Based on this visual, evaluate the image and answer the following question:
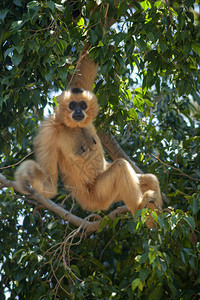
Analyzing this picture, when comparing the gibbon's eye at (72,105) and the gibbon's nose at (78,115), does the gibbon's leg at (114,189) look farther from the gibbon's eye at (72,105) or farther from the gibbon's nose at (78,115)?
the gibbon's eye at (72,105)

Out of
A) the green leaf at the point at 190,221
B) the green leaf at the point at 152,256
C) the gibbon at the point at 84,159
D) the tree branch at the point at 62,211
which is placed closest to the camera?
the green leaf at the point at 152,256

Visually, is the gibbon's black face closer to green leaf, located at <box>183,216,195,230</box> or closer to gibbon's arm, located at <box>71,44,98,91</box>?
gibbon's arm, located at <box>71,44,98,91</box>

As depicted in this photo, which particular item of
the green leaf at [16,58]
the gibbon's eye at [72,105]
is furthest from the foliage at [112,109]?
the gibbon's eye at [72,105]

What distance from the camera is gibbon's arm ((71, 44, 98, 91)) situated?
14.8 ft

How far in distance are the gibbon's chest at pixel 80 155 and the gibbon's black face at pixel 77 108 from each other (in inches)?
8.2

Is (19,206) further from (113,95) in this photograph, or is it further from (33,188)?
(113,95)

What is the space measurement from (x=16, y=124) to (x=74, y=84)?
79cm

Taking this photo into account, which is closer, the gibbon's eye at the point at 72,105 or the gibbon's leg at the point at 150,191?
the gibbon's leg at the point at 150,191

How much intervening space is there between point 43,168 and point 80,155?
1.73 feet

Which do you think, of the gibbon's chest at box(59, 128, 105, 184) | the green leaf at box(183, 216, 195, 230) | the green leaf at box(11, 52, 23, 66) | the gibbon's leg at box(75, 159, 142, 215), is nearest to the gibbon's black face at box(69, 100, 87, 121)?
the gibbon's chest at box(59, 128, 105, 184)

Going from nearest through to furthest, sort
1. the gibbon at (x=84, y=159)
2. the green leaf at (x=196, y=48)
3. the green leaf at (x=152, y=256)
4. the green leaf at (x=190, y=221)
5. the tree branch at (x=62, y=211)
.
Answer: the green leaf at (x=152, y=256) < the green leaf at (x=190, y=221) < the green leaf at (x=196, y=48) < the tree branch at (x=62, y=211) < the gibbon at (x=84, y=159)

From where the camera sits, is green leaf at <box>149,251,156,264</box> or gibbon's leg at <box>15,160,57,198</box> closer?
green leaf at <box>149,251,156,264</box>

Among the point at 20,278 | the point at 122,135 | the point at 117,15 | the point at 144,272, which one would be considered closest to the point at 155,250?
the point at 144,272

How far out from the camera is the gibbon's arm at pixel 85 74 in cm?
450
